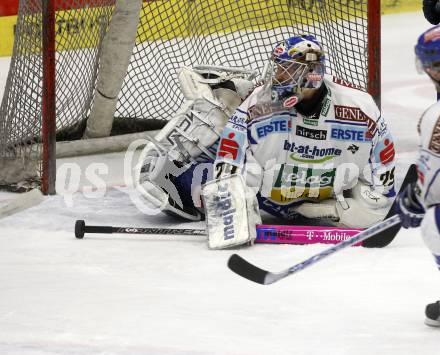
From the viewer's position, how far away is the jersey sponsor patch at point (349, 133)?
457cm

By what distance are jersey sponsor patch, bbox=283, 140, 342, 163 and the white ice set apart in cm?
38

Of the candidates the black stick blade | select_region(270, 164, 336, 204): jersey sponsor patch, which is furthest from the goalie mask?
the black stick blade

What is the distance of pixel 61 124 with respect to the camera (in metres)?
6.32

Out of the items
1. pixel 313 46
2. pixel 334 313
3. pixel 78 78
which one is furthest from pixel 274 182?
pixel 78 78

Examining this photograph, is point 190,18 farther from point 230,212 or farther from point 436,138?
point 436,138

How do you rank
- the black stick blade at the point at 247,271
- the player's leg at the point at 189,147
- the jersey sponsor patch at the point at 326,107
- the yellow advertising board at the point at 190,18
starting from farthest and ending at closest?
the yellow advertising board at the point at 190,18 → the player's leg at the point at 189,147 → the jersey sponsor patch at the point at 326,107 → the black stick blade at the point at 247,271

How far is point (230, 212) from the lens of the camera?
14.7ft

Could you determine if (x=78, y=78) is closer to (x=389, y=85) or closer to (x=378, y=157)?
(x=378, y=157)

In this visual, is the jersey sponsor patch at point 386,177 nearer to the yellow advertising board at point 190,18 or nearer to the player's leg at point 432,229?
the yellow advertising board at point 190,18

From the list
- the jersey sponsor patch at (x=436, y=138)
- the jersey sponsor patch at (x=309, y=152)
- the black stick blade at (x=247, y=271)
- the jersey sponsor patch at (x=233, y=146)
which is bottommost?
the jersey sponsor patch at (x=309, y=152)

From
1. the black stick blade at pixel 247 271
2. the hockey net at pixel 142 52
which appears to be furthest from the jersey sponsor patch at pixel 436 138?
the hockey net at pixel 142 52

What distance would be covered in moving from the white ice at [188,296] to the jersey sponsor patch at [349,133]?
1.22 feet

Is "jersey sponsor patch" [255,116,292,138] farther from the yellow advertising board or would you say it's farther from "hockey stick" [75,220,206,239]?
the yellow advertising board

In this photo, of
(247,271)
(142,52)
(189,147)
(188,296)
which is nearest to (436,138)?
(247,271)
